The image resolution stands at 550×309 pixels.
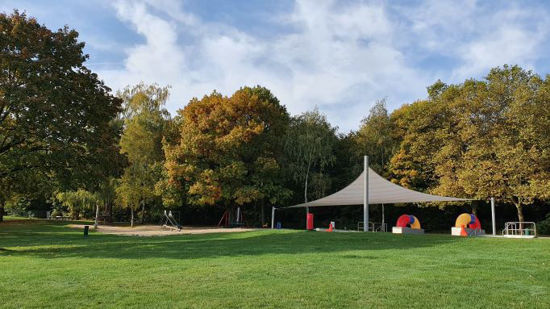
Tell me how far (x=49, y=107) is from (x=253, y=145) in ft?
54.9

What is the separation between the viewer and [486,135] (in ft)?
77.7

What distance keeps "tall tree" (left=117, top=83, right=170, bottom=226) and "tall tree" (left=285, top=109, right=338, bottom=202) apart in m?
8.78

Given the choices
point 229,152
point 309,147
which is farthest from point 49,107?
point 309,147

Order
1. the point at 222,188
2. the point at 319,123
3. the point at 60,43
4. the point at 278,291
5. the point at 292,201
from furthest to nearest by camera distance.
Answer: the point at 292,201 < the point at 319,123 < the point at 222,188 < the point at 60,43 < the point at 278,291

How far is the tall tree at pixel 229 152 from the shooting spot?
26766mm

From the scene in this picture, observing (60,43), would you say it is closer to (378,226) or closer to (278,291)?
(278,291)

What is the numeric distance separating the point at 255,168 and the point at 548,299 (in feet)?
77.0

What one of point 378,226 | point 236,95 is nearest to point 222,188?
point 236,95

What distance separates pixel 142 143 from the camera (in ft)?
97.9

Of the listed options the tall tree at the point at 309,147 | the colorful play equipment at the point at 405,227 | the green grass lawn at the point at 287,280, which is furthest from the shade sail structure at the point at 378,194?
the green grass lawn at the point at 287,280

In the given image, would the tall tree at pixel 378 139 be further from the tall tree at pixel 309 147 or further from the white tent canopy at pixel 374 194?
the white tent canopy at pixel 374 194

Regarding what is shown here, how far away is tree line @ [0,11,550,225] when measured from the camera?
14453 millimetres

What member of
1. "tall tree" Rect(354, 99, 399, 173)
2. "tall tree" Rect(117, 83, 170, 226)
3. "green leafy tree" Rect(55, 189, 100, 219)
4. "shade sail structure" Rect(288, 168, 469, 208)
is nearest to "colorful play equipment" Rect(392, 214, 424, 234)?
"shade sail structure" Rect(288, 168, 469, 208)

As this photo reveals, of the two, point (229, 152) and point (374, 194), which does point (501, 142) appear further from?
point (229, 152)
